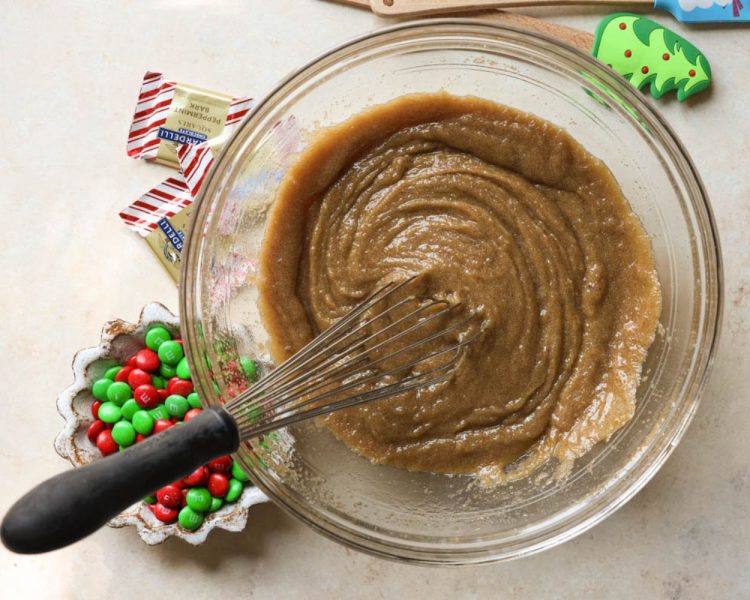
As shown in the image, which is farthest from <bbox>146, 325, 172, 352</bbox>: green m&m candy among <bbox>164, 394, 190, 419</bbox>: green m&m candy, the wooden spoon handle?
the wooden spoon handle

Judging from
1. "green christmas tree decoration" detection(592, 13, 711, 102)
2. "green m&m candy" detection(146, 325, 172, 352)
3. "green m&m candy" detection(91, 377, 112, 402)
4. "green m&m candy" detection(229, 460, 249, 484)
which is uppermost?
"green christmas tree decoration" detection(592, 13, 711, 102)

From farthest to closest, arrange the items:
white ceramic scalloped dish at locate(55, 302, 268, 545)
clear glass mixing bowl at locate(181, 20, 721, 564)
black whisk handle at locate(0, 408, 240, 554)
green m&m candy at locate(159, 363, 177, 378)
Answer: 1. green m&m candy at locate(159, 363, 177, 378)
2. white ceramic scalloped dish at locate(55, 302, 268, 545)
3. clear glass mixing bowl at locate(181, 20, 721, 564)
4. black whisk handle at locate(0, 408, 240, 554)

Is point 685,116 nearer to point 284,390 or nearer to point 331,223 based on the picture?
point 331,223

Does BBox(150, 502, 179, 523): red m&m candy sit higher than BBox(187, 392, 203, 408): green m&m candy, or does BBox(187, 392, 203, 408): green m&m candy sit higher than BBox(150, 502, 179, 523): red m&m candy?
BBox(187, 392, 203, 408): green m&m candy

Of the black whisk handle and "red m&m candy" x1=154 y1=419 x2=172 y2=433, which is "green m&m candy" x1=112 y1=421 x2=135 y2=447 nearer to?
"red m&m candy" x1=154 y1=419 x2=172 y2=433

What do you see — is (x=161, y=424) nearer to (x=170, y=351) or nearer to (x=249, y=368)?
(x=170, y=351)
